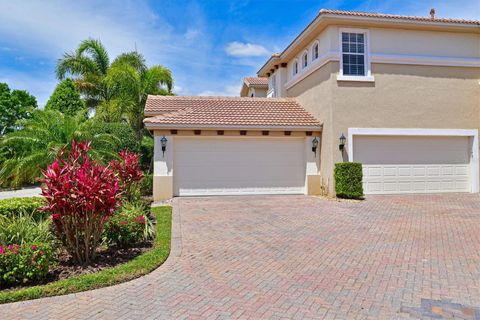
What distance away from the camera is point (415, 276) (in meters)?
5.08

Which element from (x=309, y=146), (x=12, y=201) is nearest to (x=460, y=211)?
(x=309, y=146)

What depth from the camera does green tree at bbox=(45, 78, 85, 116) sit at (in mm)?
26578

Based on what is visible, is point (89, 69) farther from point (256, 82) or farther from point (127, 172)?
point (127, 172)

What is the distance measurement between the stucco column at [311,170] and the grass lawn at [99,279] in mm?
8784

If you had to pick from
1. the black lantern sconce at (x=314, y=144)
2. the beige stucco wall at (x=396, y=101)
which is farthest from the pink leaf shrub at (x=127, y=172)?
the beige stucco wall at (x=396, y=101)

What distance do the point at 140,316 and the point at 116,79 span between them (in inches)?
749

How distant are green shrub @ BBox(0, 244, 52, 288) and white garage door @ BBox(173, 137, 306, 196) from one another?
8.80 meters

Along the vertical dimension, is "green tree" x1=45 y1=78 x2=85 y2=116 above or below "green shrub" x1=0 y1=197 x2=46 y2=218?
above

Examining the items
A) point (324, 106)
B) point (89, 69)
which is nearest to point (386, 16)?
point (324, 106)

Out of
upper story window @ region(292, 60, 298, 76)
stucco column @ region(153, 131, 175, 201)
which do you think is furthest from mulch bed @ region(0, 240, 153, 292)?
upper story window @ region(292, 60, 298, 76)

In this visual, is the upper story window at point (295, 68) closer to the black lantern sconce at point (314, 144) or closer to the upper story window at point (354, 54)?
the upper story window at point (354, 54)

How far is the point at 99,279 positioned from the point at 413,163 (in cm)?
1304

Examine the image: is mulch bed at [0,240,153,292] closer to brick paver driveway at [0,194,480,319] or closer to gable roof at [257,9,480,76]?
brick paver driveway at [0,194,480,319]

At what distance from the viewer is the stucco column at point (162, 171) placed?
44.0ft
